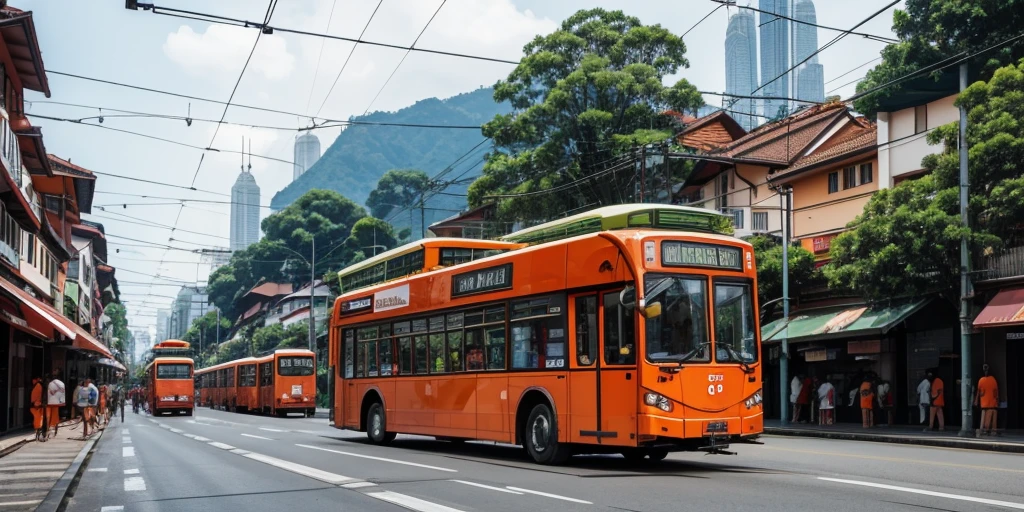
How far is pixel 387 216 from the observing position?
496 ft

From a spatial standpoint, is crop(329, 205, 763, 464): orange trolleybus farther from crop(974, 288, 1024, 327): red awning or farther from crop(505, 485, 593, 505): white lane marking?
crop(974, 288, 1024, 327): red awning

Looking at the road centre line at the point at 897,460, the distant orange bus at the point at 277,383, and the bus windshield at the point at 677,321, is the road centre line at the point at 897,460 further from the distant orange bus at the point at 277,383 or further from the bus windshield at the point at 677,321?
the distant orange bus at the point at 277,383

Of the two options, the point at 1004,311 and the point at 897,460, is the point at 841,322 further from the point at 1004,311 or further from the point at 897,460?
A: the point at 897,460

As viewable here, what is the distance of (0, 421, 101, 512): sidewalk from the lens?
11133 millimetres

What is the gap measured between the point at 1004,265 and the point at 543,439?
51.0ft

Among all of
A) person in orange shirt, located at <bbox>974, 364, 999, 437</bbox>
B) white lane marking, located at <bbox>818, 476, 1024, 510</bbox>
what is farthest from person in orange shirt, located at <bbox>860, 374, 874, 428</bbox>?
white lane marking, located at <bbox>818, 476, 1024, 510</bbox>

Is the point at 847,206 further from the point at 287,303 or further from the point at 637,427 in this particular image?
the point at 287,303

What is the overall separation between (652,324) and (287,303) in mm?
98115

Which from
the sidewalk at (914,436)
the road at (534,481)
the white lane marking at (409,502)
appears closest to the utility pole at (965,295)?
the sidewalk at (914,436)

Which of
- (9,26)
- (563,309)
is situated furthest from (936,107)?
(9,26)

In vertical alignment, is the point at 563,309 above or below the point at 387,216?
below

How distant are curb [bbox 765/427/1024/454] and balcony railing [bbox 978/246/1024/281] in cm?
452

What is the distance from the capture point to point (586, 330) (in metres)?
14.4

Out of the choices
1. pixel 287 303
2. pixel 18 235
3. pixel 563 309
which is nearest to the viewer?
pixel 563 309
